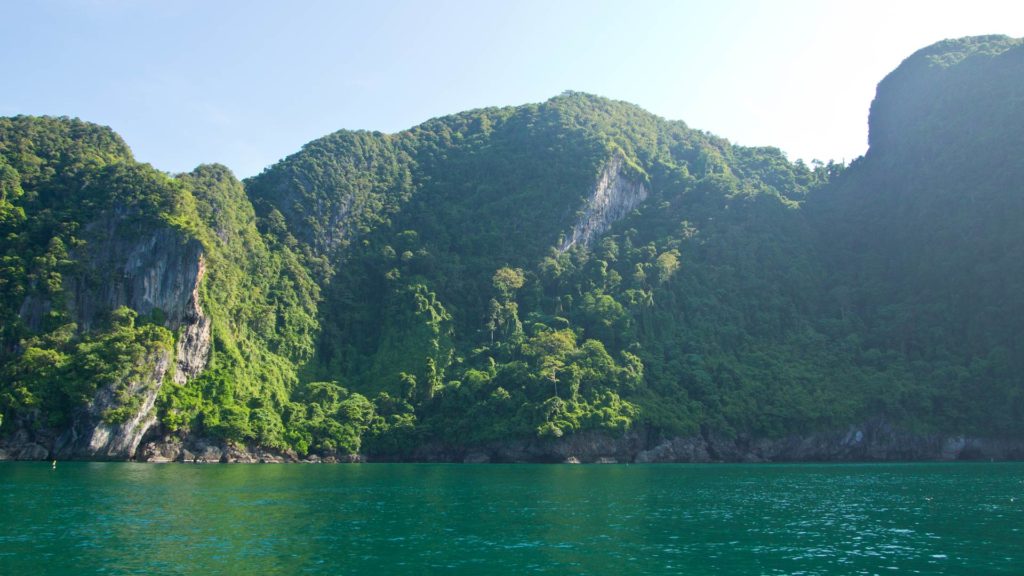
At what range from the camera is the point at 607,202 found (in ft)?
488

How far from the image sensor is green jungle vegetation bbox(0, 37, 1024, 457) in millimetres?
92750

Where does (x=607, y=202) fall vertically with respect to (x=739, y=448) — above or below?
above

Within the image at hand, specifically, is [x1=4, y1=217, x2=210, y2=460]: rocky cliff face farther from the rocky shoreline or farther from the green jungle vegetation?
the rocky shoreline

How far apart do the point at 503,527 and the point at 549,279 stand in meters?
100.0

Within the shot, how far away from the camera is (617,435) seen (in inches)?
3602

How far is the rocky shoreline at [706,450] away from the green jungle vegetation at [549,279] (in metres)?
1.42

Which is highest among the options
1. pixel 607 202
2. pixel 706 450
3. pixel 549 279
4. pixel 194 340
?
pixel 607 202

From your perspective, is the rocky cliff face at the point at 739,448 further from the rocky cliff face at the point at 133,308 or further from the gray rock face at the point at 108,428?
the gray rock face at the point at 108,428

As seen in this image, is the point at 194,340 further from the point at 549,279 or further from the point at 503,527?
the point at 503,527

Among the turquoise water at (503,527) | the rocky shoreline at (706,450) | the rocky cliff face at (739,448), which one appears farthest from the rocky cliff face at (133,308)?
the rocky cliff face at (739,448)

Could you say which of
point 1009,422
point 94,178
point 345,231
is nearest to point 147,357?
point 94,178

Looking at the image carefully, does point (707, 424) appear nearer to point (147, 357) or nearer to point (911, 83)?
point (147, 357)

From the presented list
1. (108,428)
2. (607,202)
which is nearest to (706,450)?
(607,202)

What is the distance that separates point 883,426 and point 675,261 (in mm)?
44375
